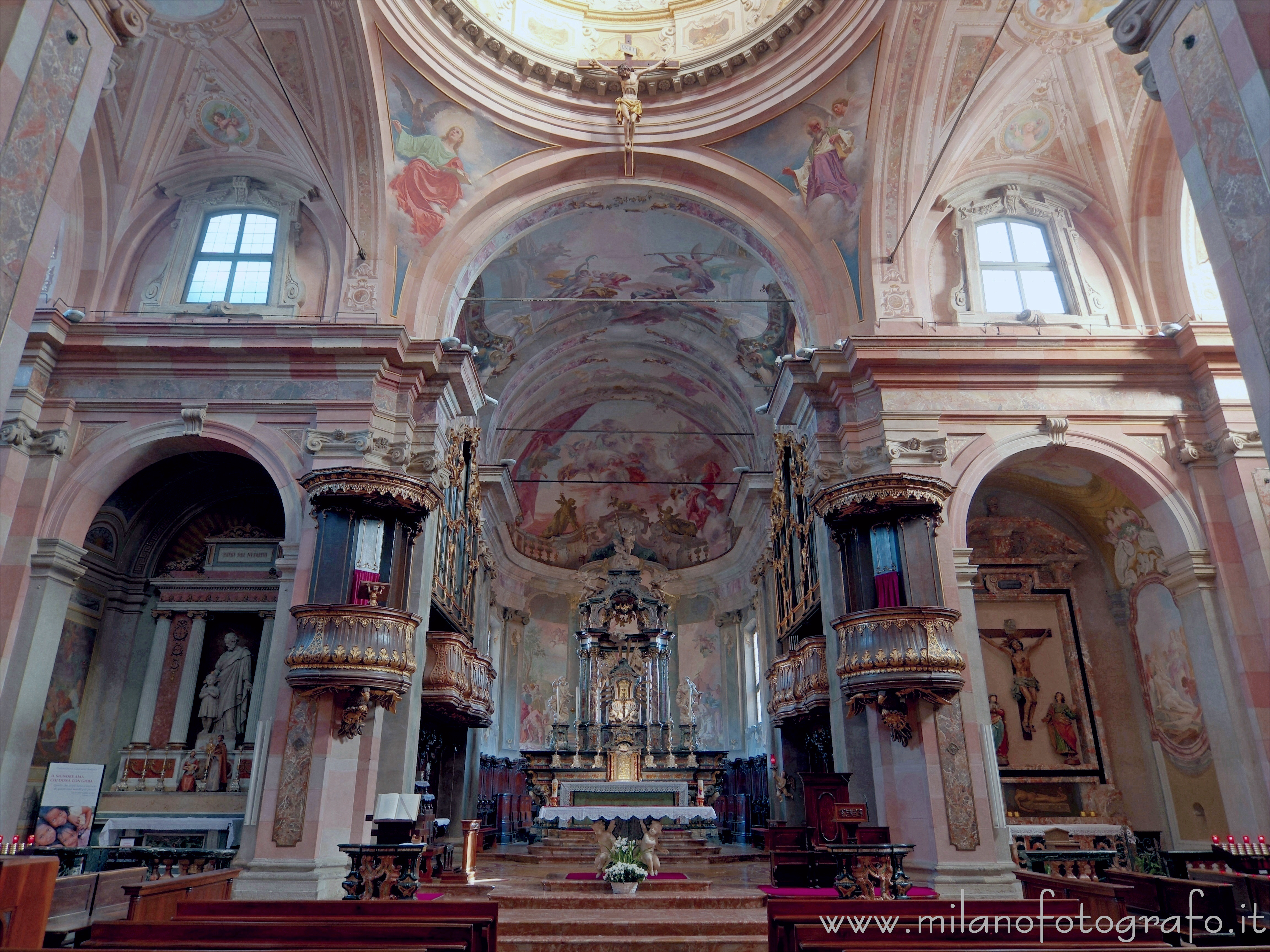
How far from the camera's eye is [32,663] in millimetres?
10883

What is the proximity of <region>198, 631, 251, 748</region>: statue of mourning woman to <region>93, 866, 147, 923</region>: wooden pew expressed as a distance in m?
5.61

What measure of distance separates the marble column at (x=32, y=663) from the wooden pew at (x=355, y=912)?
6177 mm

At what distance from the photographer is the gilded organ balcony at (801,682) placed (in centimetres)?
1295

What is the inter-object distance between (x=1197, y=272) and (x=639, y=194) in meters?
8.92

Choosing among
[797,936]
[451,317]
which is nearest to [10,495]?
[451,317]

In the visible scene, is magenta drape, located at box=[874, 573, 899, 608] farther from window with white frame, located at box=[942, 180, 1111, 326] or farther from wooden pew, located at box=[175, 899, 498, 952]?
wooden pew, located at box=[175, 899, 498, 952]

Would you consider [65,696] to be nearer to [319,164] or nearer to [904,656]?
[319,164]

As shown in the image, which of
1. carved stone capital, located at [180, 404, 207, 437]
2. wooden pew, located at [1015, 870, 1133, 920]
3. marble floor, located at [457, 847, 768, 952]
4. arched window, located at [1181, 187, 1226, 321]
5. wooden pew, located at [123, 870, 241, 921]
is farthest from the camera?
arched window, located at [1181, 187, 1226, 321]

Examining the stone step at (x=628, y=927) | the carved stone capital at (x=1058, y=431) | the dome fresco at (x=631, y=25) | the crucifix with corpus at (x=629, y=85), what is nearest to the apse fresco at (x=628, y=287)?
the crucifix with corpus at (x=629, y=85)

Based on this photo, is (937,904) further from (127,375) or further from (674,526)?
(674,526)

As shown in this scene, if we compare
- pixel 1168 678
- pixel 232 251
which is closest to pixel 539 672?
pixel 232 251

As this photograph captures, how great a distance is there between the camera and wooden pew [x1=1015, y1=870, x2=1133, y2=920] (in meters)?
6.61

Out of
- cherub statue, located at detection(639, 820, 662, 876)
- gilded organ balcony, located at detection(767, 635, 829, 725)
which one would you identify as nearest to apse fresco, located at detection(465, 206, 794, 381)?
gilded organ balcony, located at detection(767, 635, 829, 725)

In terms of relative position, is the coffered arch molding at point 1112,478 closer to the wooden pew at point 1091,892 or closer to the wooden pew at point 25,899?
the wooden pew at point 1091,892
